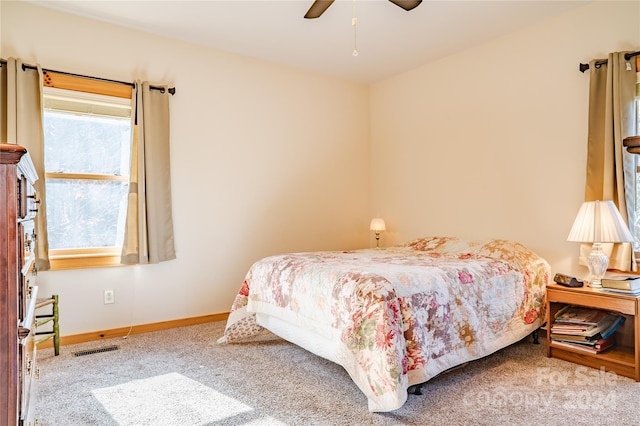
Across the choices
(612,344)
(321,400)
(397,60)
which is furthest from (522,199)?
(321,400)

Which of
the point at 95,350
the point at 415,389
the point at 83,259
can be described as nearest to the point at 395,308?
the point at 415,389

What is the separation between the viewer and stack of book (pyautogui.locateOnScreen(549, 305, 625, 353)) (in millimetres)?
2521

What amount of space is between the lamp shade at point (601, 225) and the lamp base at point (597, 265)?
0.15 meters

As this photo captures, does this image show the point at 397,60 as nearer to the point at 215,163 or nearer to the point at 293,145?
the point at 293,145

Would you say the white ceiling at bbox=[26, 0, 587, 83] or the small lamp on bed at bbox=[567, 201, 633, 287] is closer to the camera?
the small lamp on bed at bbox=[567, 201, 633, 287]

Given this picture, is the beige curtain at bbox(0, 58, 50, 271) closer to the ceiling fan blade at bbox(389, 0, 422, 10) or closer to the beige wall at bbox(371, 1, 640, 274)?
the ceiling fan blade at bbox(389, 0, 422, 10)

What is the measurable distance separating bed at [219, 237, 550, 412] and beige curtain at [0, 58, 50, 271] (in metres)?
1.51

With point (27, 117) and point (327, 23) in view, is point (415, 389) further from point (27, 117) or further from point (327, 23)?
point (27, 117)

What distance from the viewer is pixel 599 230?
2.49m

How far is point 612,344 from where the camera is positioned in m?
2.65

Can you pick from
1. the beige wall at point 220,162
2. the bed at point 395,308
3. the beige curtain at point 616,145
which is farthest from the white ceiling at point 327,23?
the bed at point 395,308

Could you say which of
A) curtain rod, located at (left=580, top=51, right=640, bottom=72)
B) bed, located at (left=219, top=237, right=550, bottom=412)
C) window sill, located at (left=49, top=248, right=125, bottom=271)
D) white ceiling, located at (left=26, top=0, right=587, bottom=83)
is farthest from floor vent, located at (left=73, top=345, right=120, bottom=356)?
curtain rod, located at (left=580, top=51, right=640, bottom=72)

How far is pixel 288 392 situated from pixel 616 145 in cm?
270

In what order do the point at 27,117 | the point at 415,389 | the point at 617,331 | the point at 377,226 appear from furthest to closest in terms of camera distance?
1. the point at 377,226
2. the point at 27,117
3. the point at 617,331
4. the point at 415,389
